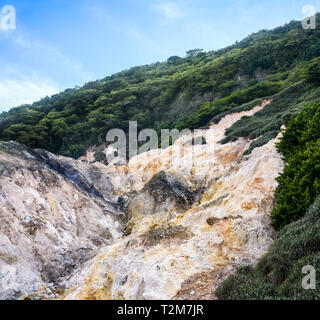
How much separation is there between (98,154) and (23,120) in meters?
12.8

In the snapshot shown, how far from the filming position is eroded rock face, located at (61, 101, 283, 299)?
29.7ft

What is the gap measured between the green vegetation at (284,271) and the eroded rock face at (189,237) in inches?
30.8

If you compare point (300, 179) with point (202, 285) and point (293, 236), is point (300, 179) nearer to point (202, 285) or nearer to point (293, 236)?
point (293, 236)

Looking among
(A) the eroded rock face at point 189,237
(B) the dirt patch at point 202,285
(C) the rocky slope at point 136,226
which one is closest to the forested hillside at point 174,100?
(C) the rocky slope at point 136,226

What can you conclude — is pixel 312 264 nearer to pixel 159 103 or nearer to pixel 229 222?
pixel 229 222

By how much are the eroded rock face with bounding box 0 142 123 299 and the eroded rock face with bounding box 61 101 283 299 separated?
1.14 m

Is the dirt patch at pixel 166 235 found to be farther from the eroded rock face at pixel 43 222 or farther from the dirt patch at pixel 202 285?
the eroded rock face at pixel 43 222

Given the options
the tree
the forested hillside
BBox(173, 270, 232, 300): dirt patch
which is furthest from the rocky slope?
the tree

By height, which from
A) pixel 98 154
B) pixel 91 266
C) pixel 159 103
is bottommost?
pixel 91 266

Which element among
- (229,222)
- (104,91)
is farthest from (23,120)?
(229,222)

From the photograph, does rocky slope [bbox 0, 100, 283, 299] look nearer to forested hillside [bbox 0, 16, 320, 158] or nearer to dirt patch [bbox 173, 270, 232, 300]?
dirt patch [bbox 173, 270, 232, 300]
